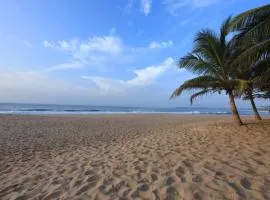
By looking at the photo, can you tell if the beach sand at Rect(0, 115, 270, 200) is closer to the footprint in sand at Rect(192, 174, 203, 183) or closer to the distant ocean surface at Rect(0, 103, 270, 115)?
the footprint in sand at Rect(192, 174, 203, 183)

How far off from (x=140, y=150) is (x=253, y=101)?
1006 centimetres

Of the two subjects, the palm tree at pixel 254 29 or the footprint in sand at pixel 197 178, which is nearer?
the footprint in sand at pixel 197 178

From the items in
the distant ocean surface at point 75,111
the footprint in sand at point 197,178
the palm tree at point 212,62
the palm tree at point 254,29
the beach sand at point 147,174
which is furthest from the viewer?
the distant ocean surface at point 75,111

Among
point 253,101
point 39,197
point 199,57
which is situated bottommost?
point 39,197

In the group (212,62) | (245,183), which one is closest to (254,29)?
(212,62)

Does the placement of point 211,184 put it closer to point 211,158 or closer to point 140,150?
point 211,158

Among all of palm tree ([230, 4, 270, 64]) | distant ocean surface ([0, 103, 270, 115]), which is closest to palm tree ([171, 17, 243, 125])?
palm tree ([230, 4, 270, 64])

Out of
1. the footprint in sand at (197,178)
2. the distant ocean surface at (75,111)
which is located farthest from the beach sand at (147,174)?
the distant ocean surface at (75,111)

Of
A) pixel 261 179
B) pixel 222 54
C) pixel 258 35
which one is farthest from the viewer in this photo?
pixel 222 54

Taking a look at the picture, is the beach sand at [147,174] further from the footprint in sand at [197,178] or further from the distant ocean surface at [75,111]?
the distant ocean surface at [75,111]

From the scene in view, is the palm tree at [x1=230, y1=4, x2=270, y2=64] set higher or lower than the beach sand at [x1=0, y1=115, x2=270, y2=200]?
higher

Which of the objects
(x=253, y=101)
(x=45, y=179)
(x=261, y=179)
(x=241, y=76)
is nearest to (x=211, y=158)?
(x=261, y=179)

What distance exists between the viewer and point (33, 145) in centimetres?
749

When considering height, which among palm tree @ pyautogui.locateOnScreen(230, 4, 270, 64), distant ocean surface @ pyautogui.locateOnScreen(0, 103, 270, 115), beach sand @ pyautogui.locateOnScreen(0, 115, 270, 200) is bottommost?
beach sand @ pyautogui.locateOnScreen(0, 115, 270, 200)
